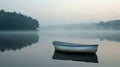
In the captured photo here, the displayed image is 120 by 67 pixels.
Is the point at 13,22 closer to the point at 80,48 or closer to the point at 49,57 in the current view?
the point at 49,57

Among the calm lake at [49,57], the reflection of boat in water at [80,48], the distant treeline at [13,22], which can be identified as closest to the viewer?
the calm lake at [49,57]

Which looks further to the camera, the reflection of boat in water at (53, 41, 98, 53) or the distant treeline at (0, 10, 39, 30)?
the distant treeline at (0, 10, 39, 30)

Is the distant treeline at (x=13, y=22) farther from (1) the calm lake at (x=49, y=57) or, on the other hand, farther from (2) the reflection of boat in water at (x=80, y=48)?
(2) the reflection of boat in water at (x=80, y=48)

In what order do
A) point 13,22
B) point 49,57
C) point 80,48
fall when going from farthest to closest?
point 13,22 → point 80,48 → point 49,57

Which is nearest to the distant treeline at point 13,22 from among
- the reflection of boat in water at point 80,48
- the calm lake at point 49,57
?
the calm lake at point 49,57

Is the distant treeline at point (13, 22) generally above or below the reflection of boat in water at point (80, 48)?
above


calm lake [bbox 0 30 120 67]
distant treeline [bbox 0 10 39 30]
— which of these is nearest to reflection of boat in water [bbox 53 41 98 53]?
calm lake [bbox 0 30 120 67]

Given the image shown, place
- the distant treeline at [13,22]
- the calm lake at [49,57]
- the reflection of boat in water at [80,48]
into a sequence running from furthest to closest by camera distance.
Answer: the distant treeline at [13,22] < the reflection of boat in water at [80,48] < the calm lake at [49,57]

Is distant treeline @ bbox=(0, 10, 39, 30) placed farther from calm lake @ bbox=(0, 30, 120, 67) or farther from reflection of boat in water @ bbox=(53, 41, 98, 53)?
reflection of boat in water @ bbox=(53, 41, 98, 53)

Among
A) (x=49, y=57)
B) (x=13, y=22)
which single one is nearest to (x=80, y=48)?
(x=49, y=57)

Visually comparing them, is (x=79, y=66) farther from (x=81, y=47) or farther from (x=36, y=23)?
Result: (x=36, y=23)

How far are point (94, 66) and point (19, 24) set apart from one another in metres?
109

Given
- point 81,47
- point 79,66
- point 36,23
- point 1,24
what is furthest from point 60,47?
point 36,23

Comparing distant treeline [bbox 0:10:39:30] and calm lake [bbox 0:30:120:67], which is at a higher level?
distant treeline [bbox 0:10:39:30]
